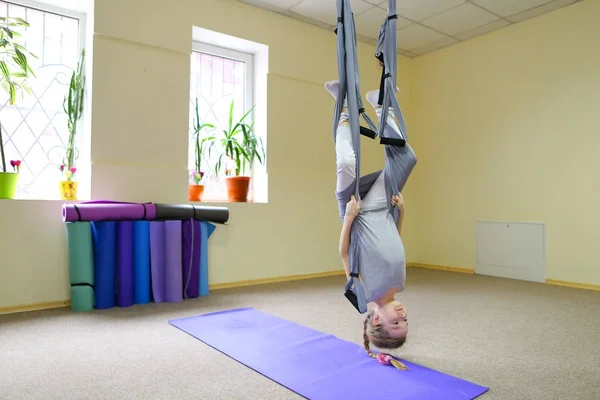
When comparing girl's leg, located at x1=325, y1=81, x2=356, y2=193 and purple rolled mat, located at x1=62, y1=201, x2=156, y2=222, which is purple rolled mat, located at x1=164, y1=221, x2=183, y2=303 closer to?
purple rolled mat, located at x1=62, y1=201, x2=156, y2=222

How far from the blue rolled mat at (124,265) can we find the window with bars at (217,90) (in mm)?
1202

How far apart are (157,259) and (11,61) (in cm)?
195

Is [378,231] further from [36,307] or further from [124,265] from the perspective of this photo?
[36,307]

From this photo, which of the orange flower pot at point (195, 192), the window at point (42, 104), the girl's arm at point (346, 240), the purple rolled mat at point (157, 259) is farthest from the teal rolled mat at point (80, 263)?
the girl's arm at point (346, 240)

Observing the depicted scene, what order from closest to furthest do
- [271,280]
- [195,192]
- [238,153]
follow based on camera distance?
1. [195,192]
2. [238,153]
3. [271,280]

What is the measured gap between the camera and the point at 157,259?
3.58 meters

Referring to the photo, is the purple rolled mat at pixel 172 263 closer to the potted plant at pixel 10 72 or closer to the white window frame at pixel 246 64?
the potted plant at pixel 10 72

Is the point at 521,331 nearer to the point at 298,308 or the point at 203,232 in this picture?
the point at 298,308

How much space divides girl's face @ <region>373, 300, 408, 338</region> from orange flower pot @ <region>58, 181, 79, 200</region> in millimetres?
2818

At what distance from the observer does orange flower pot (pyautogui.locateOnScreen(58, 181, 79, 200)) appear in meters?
3.66

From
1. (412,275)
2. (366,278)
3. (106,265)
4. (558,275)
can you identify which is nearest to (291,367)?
(366,278)

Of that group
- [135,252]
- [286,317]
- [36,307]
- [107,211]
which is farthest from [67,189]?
[286,317]

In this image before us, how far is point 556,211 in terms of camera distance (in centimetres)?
466

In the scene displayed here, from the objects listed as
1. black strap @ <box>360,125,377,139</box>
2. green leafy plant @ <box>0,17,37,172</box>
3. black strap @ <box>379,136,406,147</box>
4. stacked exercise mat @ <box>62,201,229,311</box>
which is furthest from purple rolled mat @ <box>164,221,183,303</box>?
black strap @ <box>379,136,406,147</box>
